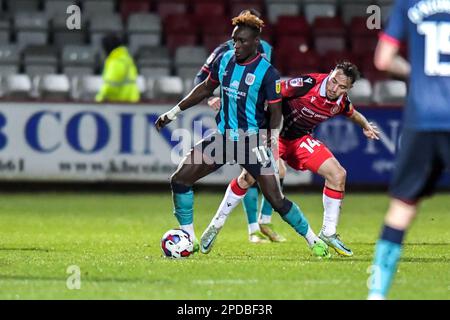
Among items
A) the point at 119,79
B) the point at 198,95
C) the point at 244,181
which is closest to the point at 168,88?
the point at 119,79

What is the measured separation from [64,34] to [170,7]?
6.46 ft

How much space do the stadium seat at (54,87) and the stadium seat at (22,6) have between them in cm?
239

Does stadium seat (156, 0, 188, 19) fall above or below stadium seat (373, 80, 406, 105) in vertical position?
above

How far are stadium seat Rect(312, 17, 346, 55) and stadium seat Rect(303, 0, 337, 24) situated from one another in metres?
0.63

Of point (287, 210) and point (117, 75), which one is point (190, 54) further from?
point (287, 210)

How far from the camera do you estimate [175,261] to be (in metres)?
10.3

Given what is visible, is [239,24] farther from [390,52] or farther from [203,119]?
[203,119]

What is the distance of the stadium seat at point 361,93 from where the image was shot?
18703 mm

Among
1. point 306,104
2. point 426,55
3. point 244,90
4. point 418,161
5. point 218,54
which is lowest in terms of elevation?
point 306,104

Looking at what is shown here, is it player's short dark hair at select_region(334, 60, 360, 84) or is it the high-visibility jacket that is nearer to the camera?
player's short dark hair at select_region(334, 60, 360, 84)

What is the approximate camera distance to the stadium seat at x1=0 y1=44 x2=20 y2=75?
19.3m

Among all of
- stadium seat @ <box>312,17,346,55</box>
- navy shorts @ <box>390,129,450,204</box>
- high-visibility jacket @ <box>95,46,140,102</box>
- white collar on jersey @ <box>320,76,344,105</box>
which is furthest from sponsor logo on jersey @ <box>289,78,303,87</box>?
stadium seat @ <box>312,17,346,55</box>

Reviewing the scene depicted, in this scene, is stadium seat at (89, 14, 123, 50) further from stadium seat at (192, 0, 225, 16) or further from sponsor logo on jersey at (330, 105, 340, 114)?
sponsor logo on jersey at (330, 105, 340, 114)

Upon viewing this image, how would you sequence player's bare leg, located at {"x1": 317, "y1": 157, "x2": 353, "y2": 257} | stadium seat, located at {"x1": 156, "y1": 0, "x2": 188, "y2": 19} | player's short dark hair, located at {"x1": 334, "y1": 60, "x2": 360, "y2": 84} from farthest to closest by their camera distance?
stadium seat, located at {"x1": 156, "y1": 0, "x2": 188, "y2": 19}
player's bare leg, located at {"x1": 317, "y1": 157, "x2": 353, "y2": 257}
player's short dark hair, located at {"x1": 334, "y1": 60, "x2": 360, "y2": 84}
